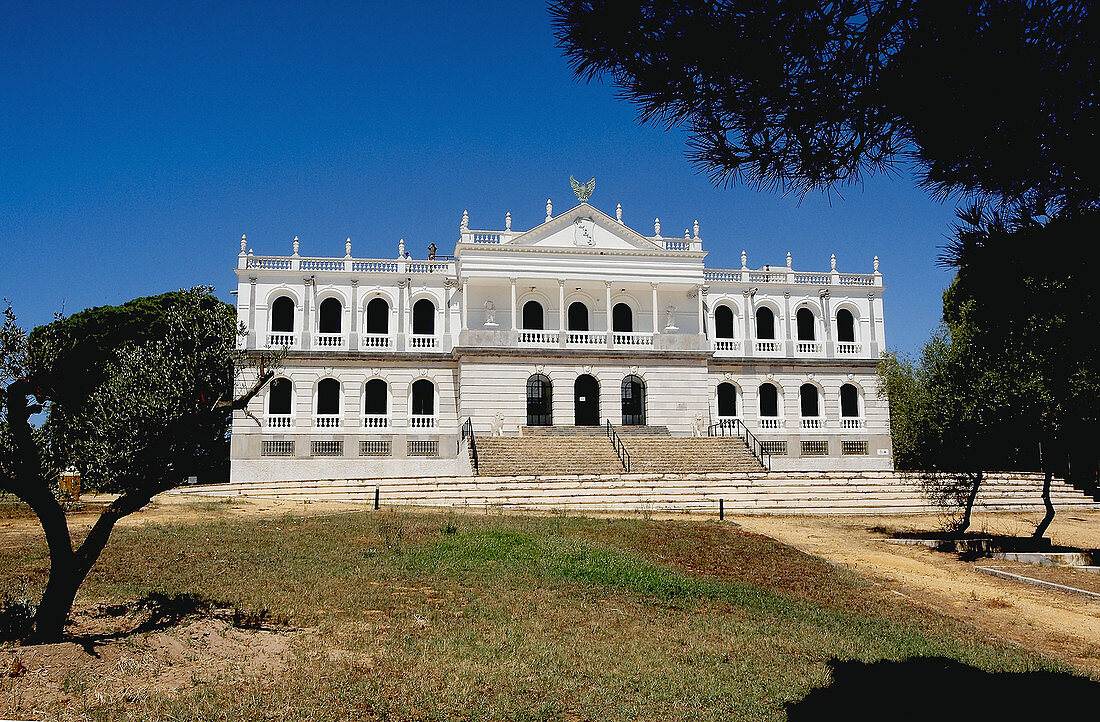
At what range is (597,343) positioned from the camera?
36688 mm

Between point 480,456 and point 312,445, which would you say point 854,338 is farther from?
point 312,445

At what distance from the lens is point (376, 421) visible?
3606 centimetres

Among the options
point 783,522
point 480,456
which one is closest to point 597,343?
point 480,456

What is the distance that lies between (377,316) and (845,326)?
2428 centimetres

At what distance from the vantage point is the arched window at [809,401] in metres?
39.7

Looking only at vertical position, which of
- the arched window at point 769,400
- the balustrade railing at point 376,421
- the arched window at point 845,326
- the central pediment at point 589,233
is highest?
the central pediment at point 589,233

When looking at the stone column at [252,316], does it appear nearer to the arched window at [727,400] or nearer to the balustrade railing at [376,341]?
the balustrade railing at [376,341]

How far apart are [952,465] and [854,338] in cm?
2430

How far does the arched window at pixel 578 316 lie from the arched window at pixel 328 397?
11.7 m

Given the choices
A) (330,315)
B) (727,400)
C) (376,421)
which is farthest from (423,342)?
(727,400)

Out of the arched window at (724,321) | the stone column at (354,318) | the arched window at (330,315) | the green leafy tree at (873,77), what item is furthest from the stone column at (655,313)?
the green leafy tree at (873,77)

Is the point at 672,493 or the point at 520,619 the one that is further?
the point at 672,493

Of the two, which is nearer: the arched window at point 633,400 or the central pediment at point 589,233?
the arched window at point 633,400

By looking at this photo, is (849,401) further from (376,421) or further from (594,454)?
(376,421)
